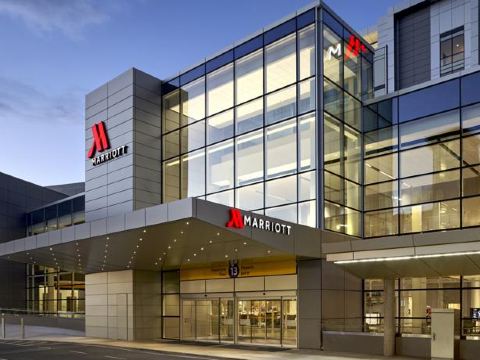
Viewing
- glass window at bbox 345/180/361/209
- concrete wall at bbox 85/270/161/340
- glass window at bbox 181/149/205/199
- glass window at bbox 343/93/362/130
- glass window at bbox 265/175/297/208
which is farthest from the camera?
concrete wall at bbox 85/270/161/340

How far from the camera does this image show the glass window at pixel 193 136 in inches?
1283

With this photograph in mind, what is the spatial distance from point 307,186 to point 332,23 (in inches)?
340

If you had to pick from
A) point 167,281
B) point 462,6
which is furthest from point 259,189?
point 462,6

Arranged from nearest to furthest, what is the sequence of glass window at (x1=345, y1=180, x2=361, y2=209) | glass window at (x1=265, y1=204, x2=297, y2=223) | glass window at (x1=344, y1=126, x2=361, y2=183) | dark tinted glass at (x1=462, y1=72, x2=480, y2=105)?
dark tinted glass at (x1=462, y1=72, x2=480, y2=105) → glass window at (x1=265, y1=204, x2=297, y2=223) → glass window at (x1=345, y1=180, x2=361, y2=209) → glass window at (x1=344, y1=126, x2=361, y2=183)

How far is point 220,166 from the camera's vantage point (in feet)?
102

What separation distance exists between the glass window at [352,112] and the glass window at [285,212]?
5.63m

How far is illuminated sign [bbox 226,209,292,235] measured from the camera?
20986mm

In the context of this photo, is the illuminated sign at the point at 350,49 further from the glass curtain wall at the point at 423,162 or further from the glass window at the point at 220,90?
the glass window at the point at 220,90

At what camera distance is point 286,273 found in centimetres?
2761

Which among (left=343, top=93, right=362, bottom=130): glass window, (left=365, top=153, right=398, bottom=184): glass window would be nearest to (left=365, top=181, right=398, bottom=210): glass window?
(left=365, top=153, right=398, bottom=184): glass window

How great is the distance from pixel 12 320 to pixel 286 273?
1164 inches

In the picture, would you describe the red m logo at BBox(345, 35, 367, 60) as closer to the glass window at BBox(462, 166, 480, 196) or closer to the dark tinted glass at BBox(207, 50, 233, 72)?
the dark tinted glass at BBox(207, 50, 233, 72)

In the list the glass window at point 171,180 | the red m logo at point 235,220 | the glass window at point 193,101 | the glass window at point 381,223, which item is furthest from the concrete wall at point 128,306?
the red m logo at point 235,220

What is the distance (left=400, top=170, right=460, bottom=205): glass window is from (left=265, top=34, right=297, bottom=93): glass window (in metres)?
8.00
